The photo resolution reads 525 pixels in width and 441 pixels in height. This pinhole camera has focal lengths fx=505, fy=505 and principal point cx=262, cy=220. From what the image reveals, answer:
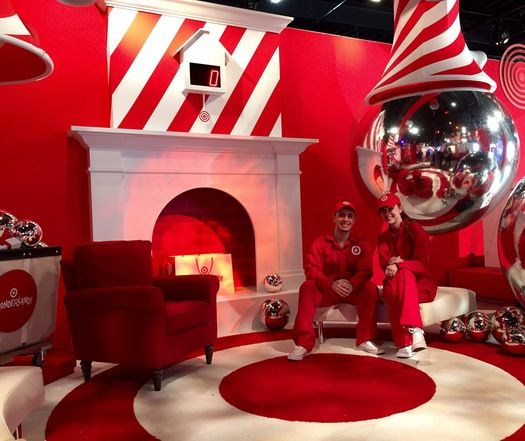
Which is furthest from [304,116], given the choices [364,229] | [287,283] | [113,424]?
[113,424]

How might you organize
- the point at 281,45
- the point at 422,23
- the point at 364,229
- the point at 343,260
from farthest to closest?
the point at 364,229
the point at 281,45
the point at 343,260
the point at 422,23

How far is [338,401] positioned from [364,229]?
2859 mm

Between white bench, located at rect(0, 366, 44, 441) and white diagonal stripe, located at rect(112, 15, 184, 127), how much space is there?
8.30 ft

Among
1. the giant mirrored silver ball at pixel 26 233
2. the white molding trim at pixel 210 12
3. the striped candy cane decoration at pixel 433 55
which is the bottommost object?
the giant mirrored silver ball at pixel 26 233

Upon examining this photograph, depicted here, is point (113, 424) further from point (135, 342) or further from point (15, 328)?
point (15, 328)

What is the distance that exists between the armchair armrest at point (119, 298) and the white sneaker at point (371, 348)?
1.47m

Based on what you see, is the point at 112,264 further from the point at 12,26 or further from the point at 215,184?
the point at 12,26

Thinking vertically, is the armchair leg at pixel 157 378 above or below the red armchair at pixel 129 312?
below

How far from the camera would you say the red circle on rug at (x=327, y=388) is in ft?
8.07

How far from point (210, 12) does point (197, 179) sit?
145 centimetres

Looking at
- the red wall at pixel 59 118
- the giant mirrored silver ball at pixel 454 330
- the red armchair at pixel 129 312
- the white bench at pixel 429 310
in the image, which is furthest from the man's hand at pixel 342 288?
the red armchair at pixel 129 312

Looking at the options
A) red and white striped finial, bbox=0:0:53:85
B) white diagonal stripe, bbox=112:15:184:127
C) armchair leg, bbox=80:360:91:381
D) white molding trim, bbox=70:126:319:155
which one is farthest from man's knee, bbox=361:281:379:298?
red and white striped finial, bbox=0:0:53:85

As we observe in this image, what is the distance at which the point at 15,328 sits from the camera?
9.43 feet

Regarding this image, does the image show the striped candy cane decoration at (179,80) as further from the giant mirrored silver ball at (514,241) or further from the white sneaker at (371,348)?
the giant mirrored silver ball at (514,241)
